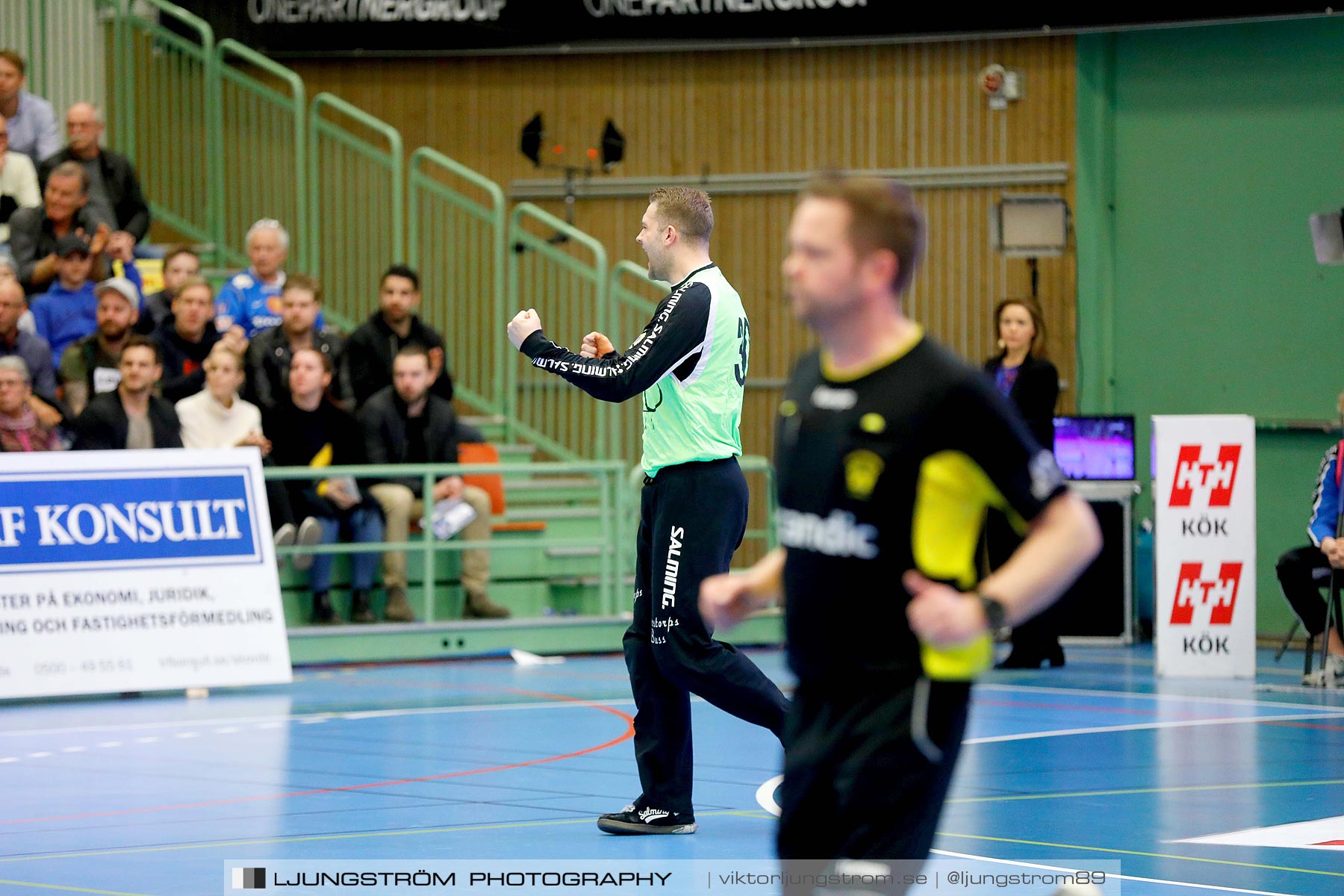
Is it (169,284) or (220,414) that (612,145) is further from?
(220,414)

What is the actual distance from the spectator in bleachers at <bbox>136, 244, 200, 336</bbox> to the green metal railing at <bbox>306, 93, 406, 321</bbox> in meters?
2.01

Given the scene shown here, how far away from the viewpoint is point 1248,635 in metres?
12.1

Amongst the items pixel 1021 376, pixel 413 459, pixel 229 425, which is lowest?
pixel 413 459

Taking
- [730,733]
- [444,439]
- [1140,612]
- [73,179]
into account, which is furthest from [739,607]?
[1140,612]

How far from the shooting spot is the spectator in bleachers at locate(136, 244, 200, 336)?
1344 centimetres

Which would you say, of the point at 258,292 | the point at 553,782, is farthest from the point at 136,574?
the point at 553,782

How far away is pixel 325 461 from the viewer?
1274 cm

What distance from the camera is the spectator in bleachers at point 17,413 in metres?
11.3

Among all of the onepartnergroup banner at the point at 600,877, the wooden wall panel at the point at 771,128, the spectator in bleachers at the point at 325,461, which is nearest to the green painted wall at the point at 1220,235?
the wooden wall panel at the point at 771,128

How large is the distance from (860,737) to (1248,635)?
30.8ft

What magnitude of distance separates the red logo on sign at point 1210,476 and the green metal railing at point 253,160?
306 inches

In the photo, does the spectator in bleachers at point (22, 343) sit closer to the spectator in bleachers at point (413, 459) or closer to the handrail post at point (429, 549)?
the spectator in bleachers at point (413, 459)

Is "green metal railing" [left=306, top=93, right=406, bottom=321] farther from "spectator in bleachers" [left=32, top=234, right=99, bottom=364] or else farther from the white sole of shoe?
the white sole of shoe

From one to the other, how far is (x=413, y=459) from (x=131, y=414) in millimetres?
2158
